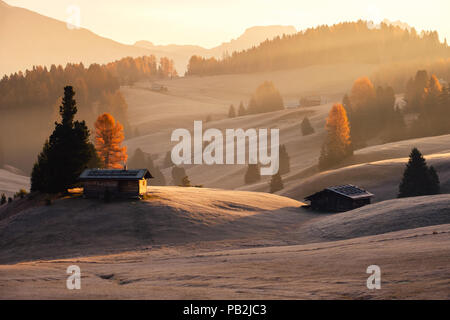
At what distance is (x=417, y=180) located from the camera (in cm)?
5931

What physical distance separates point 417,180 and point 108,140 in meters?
39.5

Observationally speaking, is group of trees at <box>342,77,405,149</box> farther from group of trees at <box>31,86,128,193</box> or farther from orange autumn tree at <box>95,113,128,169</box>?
group of trees at <box>31,86,128,193</box>

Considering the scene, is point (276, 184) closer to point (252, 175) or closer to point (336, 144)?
point (252, 175)

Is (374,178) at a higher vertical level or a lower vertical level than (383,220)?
higher

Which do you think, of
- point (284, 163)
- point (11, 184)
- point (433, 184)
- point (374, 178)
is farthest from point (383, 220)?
point (11, 184)

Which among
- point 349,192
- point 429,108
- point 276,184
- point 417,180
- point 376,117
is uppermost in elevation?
point 429,108

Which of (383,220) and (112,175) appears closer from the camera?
(383,220)

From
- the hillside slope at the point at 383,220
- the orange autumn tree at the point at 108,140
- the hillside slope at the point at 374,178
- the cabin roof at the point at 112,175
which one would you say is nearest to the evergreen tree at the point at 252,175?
the hillside slope at the point at 374,178

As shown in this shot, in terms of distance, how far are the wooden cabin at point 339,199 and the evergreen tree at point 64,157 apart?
25.4 m

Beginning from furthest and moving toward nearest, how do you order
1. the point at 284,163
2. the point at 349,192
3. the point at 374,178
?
the point at 284,163 → the point at 374,178 → the point at 349,192

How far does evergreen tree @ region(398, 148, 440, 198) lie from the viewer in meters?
59.2

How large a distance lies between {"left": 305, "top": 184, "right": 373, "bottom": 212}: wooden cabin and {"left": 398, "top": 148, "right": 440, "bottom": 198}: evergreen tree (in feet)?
16.3

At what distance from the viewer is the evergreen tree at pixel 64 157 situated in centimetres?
5119
